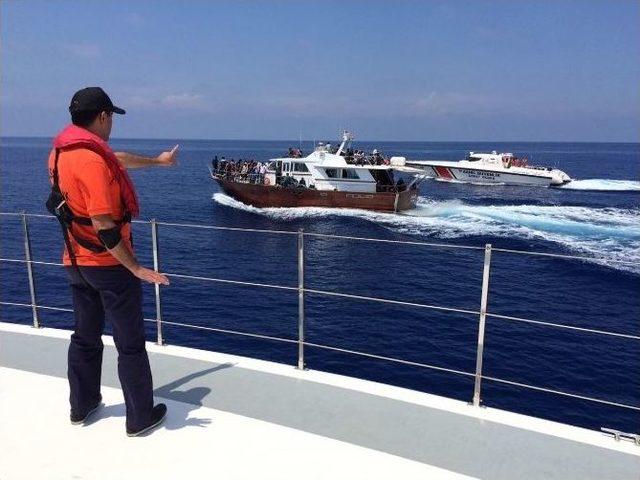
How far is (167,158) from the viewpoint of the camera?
3330 mm

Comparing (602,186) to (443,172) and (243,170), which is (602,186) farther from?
(243,170)

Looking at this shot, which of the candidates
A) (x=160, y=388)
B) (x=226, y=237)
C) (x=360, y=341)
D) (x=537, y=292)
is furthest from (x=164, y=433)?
(x=226, y=237)

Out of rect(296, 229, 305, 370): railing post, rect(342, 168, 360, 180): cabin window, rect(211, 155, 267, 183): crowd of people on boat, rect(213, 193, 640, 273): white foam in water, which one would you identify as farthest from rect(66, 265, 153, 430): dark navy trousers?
rect(211, 155, 267, 183): crowd of people on boat

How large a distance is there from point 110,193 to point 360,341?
1138 centimetres

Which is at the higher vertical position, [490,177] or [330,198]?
[490,177]

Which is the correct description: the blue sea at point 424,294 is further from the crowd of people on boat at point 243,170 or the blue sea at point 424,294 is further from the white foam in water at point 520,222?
the crowd of people on boat at point 243,170

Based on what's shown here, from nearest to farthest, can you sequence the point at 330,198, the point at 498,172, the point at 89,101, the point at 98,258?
1. the point at 89,101
2. the point at 98,258
3. the point at 330,198
4. the point at 498,172

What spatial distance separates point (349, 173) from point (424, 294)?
1822 centimetres

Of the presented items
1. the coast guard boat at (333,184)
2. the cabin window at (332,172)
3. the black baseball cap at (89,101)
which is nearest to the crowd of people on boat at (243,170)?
the coast guard boat at (333,184)

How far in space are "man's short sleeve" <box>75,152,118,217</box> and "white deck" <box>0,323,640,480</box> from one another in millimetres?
1343

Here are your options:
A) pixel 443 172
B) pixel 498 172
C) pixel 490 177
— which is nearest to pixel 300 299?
pixel 498 172

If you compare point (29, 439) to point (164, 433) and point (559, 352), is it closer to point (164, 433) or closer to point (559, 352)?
point (164, 433)

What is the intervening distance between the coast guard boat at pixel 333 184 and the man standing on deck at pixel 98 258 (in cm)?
3088

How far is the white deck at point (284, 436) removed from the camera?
262 cm
